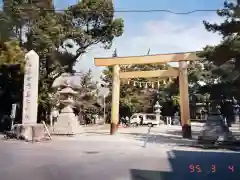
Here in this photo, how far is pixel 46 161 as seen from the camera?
8773 millimetres

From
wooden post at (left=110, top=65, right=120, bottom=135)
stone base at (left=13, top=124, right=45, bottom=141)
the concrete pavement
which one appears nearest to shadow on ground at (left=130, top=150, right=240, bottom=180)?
the concrete pavement

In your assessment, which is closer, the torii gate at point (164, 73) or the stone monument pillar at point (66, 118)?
the torii gate at point (164, 73)

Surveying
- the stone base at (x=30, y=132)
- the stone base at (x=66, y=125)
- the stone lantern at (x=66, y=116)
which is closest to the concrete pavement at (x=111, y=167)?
the stone base at (x=30, y=132)

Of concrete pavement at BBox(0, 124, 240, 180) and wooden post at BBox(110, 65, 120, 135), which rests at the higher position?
wooden post at BBox(110, 65, 120, 135)

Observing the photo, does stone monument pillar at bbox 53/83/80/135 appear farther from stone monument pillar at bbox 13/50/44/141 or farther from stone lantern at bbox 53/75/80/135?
stone monument pillar at bbox 13/50/44/141

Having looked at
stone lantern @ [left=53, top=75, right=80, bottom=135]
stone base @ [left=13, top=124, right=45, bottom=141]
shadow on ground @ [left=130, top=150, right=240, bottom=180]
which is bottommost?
shadow on ground @ [left=130, top=150, right=240, bottom=180]

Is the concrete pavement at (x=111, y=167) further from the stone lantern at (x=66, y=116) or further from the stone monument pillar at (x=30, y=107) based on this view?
the stone lantern at (x=66, y=116)

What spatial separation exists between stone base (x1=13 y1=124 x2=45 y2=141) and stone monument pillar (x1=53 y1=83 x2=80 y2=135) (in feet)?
10.2

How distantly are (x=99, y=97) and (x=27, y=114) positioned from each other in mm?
21015

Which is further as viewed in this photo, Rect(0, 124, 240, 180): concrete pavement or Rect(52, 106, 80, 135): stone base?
Rect(52, 106, 80, 135): stone base

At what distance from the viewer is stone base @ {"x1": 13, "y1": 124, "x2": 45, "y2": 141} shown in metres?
15.2

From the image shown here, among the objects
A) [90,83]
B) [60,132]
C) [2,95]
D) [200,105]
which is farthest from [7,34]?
[200,105]

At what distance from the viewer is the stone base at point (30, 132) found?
15.2m

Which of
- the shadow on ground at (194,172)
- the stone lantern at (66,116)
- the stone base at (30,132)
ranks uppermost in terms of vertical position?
the stone lantern at (66,116)
